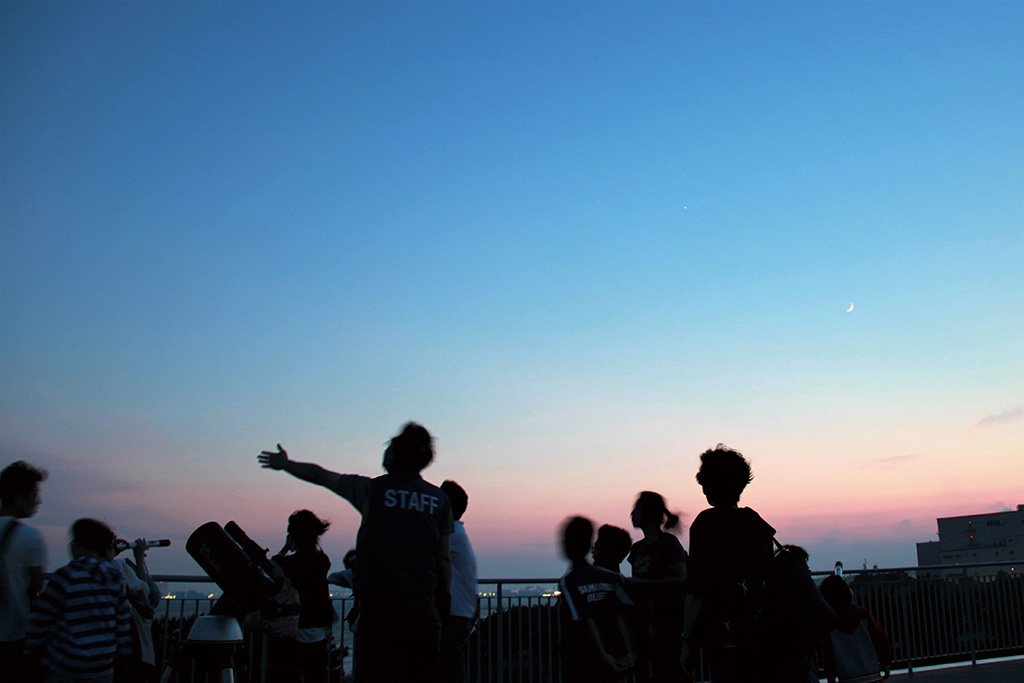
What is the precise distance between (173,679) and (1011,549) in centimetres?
9854

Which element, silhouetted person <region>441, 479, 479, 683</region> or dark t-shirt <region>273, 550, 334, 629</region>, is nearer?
dark t-shirt <region>273, 550, 334, 629</region>

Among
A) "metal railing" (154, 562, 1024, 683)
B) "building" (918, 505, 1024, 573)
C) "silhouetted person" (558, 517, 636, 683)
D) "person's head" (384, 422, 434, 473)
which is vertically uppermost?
"person's head" (384, 422, 434, 473)

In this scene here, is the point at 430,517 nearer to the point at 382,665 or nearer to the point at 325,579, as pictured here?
the point at 382,665

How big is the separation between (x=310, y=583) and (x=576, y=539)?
1826 mm

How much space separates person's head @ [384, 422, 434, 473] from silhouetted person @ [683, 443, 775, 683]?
1.47 metres

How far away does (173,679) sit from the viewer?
7066 millimetres

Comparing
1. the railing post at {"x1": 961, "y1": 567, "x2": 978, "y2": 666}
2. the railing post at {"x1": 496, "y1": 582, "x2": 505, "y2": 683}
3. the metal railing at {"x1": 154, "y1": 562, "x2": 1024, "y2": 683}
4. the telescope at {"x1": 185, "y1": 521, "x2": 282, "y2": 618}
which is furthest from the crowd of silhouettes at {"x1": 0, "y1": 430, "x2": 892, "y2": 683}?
the railing post at {"x1": 961, "y1": 567, "x2": 978, "y2": 666}

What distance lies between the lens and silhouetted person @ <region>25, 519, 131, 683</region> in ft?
13.8

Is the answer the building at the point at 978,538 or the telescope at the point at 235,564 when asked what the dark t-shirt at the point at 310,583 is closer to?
the telescope at the point at 235,564

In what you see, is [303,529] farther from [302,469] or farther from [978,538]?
[978,538]

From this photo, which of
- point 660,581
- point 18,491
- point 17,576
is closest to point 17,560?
point 17,576

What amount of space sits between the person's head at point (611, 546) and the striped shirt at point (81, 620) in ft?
10.8

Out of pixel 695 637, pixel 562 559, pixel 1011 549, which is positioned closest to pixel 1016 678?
pixel 562 559

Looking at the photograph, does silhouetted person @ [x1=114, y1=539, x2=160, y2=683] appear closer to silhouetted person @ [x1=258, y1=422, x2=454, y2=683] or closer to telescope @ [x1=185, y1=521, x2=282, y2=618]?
telescope @ [x1=185, y1=521, x2=282, y2=618]
